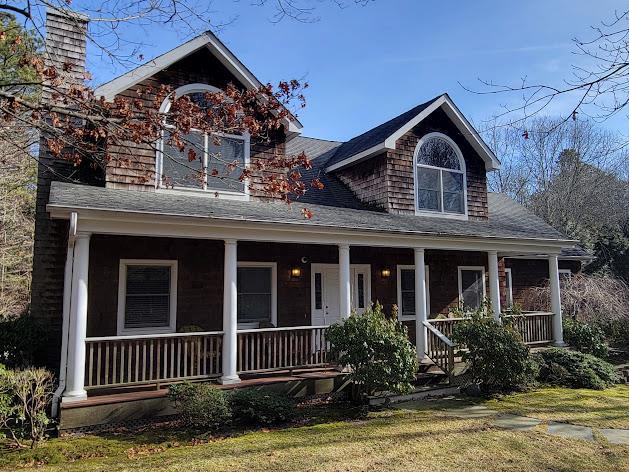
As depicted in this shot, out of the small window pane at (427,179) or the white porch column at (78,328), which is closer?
the white porch column at (78,328)

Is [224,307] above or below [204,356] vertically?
above

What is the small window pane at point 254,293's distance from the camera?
10898mm

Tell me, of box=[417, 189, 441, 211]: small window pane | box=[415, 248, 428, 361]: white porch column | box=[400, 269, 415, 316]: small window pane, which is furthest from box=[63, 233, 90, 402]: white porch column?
box=[417, 189, 441, 211]: small window pane

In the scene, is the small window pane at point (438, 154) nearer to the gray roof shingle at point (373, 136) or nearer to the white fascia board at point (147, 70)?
the gray roof shingle at point (373, 136)

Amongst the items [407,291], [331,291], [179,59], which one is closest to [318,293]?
[331,291]

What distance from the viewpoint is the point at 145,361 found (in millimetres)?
7797

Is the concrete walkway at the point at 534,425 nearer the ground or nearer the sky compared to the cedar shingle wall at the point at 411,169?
nearer the ground

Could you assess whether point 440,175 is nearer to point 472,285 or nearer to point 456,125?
point 456,125

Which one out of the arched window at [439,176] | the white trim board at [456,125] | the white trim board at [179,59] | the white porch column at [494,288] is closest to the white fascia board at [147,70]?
the white trim board at [179,59]

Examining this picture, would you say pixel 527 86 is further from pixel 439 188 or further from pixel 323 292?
pixel 439 188

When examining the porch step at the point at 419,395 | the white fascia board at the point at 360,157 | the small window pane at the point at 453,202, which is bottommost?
the porch step at the point at 419,395

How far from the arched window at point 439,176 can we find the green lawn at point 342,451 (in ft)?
24.2

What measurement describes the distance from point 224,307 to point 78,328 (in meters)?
2.46

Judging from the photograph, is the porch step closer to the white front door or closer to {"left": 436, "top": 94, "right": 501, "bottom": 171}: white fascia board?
the white front door
